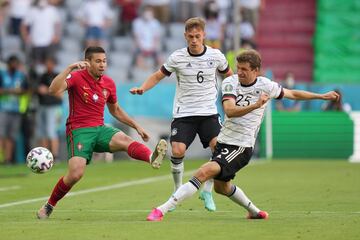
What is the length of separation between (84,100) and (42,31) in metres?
15.3

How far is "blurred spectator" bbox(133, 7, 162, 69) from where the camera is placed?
29453 millimetres

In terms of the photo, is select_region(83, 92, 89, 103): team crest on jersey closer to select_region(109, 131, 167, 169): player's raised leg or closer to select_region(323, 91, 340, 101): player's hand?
select_region(109, 131, 167, 169): player's raised leg

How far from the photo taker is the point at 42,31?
91.2 ft

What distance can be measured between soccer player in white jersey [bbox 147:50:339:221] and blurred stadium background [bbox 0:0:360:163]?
515 inches

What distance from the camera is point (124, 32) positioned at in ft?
102

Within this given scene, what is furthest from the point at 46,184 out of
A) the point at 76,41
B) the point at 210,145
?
the point at 76,41

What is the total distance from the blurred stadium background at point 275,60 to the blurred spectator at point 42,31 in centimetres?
44

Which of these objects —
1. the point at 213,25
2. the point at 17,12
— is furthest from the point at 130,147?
the point at 17,12

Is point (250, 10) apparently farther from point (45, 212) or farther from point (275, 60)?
point (45, 212)

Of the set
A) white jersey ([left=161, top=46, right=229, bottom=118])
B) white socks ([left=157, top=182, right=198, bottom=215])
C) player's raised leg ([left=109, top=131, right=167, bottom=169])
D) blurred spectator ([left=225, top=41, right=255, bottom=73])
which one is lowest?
blurred spectator ([left=225, top=41, right=255, bottom=73])

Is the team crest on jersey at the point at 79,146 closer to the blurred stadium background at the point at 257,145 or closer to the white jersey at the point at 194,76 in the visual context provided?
the blurred stadium background at the point at 257,145

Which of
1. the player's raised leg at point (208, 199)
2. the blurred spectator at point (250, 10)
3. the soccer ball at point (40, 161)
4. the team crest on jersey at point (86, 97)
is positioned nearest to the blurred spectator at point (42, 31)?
the blurred spectator at point (250, 10)

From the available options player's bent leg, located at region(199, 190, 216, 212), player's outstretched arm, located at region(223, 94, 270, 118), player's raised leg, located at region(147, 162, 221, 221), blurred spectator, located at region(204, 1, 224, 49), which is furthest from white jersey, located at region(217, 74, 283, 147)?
blurred spectator, located at region(204, 1, 224, 49)

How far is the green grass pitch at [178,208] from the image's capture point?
35.2 ft
